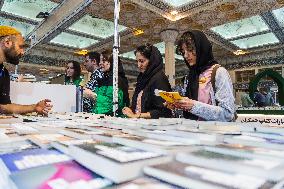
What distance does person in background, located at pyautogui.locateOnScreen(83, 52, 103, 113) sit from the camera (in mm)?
2991

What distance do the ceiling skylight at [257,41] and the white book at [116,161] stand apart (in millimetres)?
10945

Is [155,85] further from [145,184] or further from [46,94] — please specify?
[145,184]

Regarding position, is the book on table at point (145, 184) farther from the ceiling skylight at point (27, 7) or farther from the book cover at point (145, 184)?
the ceiling skylight at point (27, 7)

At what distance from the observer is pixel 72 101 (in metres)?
2.94

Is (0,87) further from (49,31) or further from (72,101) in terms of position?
(49,31)

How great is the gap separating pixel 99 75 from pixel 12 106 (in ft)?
3.32

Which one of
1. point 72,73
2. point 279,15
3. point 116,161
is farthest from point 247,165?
point 279,15

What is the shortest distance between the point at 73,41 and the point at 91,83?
8455 mm

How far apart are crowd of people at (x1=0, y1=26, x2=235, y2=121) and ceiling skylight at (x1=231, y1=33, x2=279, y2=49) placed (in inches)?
347

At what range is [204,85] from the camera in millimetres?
1889

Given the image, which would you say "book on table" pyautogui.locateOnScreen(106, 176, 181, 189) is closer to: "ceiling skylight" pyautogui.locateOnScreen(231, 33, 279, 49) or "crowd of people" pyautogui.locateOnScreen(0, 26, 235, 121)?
"crowd of people" pyautogui.locateOnScreen(0, 26, 235, 121)

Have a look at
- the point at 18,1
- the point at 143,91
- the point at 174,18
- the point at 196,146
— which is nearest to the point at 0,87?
the point at 143,91

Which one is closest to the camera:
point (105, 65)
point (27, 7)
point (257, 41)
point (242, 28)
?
point (105, 65)

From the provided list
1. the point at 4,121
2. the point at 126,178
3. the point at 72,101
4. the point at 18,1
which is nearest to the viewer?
the point at 126,178
